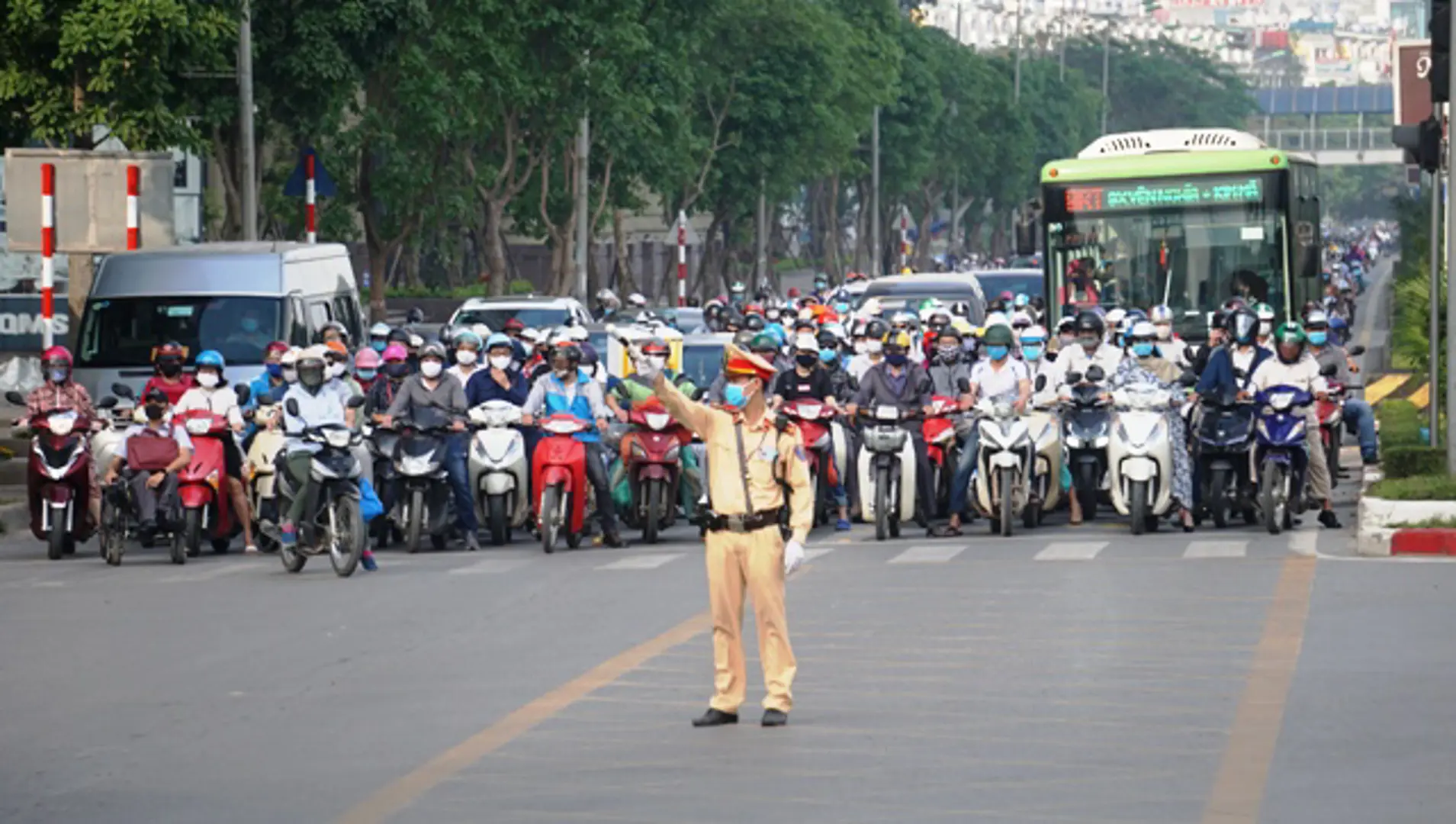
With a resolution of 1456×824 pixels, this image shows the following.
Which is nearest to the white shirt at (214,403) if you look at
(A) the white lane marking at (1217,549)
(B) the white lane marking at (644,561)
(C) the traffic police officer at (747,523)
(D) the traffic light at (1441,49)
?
(B) the white lane marking at (644,561)

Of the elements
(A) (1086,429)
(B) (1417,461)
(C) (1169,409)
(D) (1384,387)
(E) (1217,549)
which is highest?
(D) (1384,387)

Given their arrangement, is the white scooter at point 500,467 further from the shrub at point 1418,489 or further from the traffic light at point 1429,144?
the traffic light at point 1429,144

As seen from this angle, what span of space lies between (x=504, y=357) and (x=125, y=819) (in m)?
13.0

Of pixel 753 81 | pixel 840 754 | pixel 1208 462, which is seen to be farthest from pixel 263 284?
pixel 753 81

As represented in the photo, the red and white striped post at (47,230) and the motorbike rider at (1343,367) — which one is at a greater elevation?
the red and white striped post at (47,230)

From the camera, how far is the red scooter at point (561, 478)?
21578mm

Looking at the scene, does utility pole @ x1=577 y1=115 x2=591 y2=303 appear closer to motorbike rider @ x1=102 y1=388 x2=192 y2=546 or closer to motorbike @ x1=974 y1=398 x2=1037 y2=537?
motorbike @ x1=974 y1=398 x2=1037 y2=537

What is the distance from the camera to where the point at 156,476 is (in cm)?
2153

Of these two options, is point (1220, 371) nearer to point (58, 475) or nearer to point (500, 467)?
point (500, 467)

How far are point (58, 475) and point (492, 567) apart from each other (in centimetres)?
364

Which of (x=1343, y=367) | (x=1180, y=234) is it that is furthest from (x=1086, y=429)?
(x=1180, y=234)

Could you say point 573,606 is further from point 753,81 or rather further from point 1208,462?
point 753,81

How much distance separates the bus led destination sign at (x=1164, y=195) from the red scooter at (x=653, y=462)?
9.25 m

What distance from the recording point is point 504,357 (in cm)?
2275
